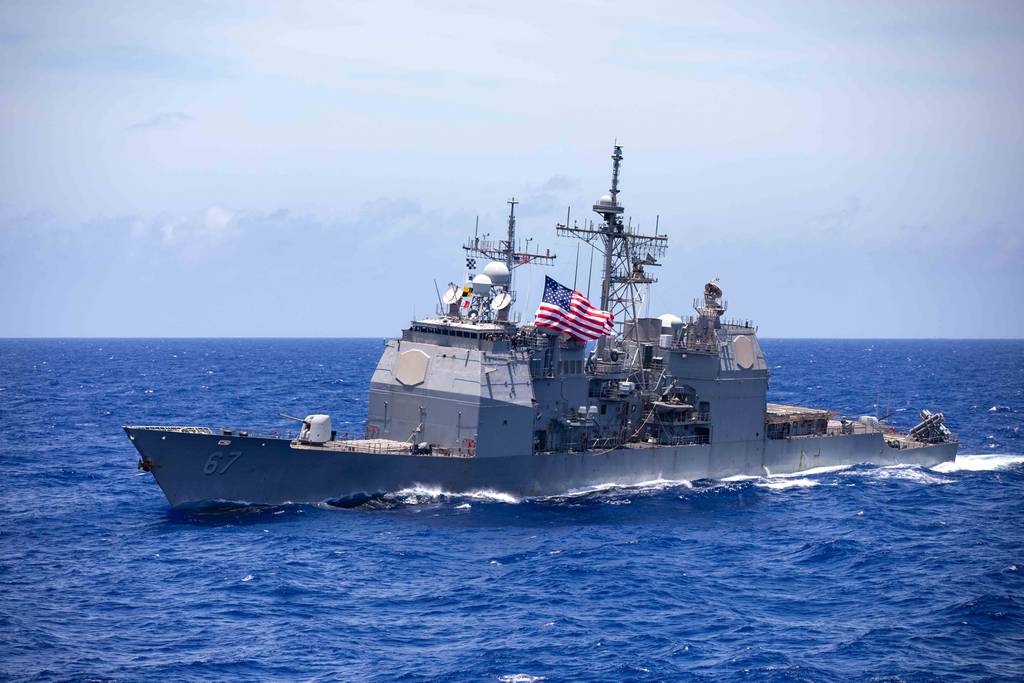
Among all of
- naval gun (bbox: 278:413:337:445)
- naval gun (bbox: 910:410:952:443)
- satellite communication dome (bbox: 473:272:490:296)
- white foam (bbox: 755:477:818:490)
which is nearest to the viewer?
naval gun (bbox: 278:413:337:445)

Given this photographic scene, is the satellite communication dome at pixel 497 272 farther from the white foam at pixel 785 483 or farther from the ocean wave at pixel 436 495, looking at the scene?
the white foam at pixel 785 483

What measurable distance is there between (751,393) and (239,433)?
1945 cm

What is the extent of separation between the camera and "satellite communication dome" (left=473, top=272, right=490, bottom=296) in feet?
116

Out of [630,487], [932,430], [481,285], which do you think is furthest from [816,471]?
[481,285]

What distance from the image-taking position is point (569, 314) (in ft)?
115

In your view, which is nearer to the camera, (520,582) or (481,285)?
(520,582)

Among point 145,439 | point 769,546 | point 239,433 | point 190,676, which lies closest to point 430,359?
point 239,433

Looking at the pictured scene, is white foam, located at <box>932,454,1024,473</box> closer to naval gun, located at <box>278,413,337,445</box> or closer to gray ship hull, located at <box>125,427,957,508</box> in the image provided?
gray ship hull, located at <box>125,427,957,508</box>

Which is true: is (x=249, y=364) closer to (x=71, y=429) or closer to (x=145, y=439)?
(x=71, y=429)

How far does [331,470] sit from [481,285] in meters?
8.04

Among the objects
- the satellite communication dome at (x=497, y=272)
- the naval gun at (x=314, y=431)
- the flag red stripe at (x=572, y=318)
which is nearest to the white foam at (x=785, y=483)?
the flag red stripe at (x=572, y=318)

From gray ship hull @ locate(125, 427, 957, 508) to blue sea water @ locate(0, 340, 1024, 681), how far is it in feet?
1.82

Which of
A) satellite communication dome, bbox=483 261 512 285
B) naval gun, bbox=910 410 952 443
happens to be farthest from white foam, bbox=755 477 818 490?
satellite communication dome, bbox=483 261 512 285

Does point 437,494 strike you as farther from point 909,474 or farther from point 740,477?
point 909,474
